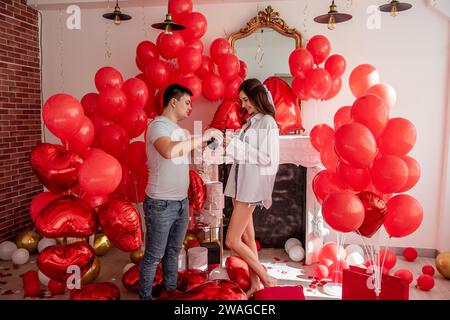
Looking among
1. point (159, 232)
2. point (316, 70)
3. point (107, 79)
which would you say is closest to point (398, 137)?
point (316, 70)

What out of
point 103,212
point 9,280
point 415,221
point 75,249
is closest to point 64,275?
point 75,249

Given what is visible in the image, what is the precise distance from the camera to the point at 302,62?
3115 millimetres

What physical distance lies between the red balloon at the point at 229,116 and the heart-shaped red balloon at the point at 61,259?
157cm

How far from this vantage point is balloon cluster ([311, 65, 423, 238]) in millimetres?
2180

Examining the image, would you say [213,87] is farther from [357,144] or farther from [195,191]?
[357,144]

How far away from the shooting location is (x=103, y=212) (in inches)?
93.4

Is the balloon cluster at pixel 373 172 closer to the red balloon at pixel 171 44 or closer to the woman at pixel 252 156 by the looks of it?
the woman at pixel 252 156

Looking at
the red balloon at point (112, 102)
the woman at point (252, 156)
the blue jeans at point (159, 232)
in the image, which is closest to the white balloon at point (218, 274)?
the woman at point (252, 156)

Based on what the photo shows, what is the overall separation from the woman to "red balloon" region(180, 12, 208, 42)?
1.11 metres

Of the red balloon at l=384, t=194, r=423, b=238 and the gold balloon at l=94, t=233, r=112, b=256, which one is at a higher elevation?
the red balloon at l=384, t=194, r=423, b=238

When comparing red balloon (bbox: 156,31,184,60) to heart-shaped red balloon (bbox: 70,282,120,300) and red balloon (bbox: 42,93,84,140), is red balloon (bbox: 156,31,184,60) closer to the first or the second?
red balloon (bbox: 42,93,84,140)

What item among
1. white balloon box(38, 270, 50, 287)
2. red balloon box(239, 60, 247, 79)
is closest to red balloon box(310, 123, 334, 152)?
red balloon box(239, 60, 247, 79)

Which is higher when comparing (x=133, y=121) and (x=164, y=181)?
(x=133, y=121)

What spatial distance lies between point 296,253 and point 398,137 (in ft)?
4.94
